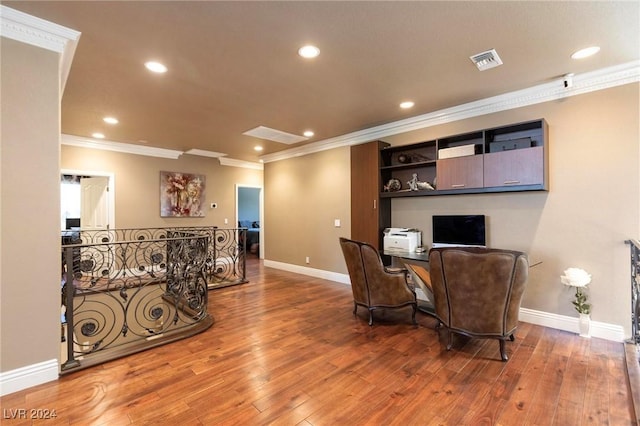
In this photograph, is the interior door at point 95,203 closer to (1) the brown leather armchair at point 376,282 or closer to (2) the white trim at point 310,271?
(2) the white trim at point 310,271

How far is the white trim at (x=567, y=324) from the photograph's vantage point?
306cm

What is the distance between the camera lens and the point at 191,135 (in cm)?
552

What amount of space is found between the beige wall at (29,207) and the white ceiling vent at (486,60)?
3.67 metres

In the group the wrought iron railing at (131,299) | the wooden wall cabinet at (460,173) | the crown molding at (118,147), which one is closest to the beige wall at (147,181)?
the crown molding at (118,147)

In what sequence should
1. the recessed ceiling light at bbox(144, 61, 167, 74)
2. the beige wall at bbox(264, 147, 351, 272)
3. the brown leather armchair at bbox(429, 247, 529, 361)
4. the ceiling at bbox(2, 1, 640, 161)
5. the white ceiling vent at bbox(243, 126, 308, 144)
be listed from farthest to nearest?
the beige wall at bbox(264, 147, 351, 272) < the white ceiling vent at bbox(243, 126, 308, 144) < the recessed ceiling light at bbox(144, 61, 167, 74) < the brown leather armchair at bbox(429, 247, 529, 361) < the ceiling at bbox(2, 1, 640, 161)

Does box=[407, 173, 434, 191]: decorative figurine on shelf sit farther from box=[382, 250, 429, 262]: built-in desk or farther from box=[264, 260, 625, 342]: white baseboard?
box=[264, 260, 625, 342]: white baseboard

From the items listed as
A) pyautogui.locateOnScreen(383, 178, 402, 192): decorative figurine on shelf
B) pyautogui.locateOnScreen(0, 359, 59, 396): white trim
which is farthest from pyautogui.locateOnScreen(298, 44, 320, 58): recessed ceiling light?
pyautogui.locateOnScreen(0, 359, 59, 396): white trim

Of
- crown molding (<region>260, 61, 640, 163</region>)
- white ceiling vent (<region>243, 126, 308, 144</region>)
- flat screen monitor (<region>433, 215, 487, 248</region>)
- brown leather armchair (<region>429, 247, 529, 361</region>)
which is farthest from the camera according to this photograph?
white ceiling vent (<region>243, 126, 308, 144</region>)

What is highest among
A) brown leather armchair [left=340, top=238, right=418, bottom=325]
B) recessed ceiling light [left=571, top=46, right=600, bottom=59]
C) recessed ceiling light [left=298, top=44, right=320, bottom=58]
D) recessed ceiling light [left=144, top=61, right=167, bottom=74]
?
recessed ceiling light [left=144, top=61, right=167, bottom=74]

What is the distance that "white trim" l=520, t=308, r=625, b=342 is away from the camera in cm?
306

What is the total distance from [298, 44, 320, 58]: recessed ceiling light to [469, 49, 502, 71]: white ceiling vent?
4.84 ft

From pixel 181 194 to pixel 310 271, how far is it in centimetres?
366

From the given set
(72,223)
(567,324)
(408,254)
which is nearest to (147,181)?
(72,223)

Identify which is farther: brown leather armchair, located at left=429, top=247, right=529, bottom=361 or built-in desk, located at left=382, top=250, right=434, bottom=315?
built-in desk, located at left=382, top=250, right=434, bottom=315
